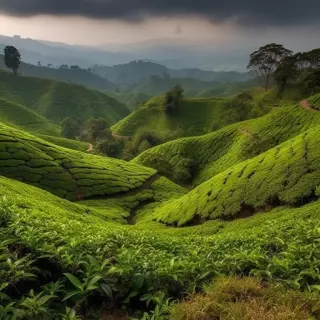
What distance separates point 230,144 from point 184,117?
65468mm

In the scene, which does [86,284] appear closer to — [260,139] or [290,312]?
[290,312]

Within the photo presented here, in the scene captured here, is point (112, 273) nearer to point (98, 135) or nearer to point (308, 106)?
point (308, 106)

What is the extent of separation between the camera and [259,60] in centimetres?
13862

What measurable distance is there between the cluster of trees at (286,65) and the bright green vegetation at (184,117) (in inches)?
656

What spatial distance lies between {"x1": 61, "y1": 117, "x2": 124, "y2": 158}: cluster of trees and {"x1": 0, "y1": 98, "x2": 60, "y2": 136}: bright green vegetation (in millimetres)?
7227

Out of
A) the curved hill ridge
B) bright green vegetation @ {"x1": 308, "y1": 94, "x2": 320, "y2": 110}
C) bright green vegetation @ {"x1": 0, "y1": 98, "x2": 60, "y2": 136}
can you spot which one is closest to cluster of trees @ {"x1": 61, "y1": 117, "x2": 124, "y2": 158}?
bright green vegetation @ {"x1": 0, "y1": 98, "x2": 60, "y2": 136}

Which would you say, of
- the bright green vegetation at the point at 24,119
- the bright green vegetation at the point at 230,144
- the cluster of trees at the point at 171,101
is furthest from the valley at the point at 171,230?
the bright green vegetation at the point at 24,119

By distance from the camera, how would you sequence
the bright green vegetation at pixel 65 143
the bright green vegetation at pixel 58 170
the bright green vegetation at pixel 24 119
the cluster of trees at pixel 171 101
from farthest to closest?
1. the cluster of trees at pixel 171 101
2. the bright green vegetation at pixel 24 119
3. the bright green vegetation at pixel 65 143
4. the bright green vegetation at pixel 58 170

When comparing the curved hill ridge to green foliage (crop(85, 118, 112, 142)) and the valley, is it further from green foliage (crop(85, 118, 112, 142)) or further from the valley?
green foliage (crop(85, 118, 112, 142))

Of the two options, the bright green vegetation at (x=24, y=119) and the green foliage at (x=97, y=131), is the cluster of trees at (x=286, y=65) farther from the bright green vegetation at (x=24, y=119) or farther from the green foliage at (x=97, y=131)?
the bright green vegetation at (x=24, y=119)

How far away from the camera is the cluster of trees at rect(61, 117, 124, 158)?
111m

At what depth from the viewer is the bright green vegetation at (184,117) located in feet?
458

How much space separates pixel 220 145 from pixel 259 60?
221 ft

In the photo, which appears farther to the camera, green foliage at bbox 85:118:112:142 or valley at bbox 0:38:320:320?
green foliage at bbox 85:118:112:142
